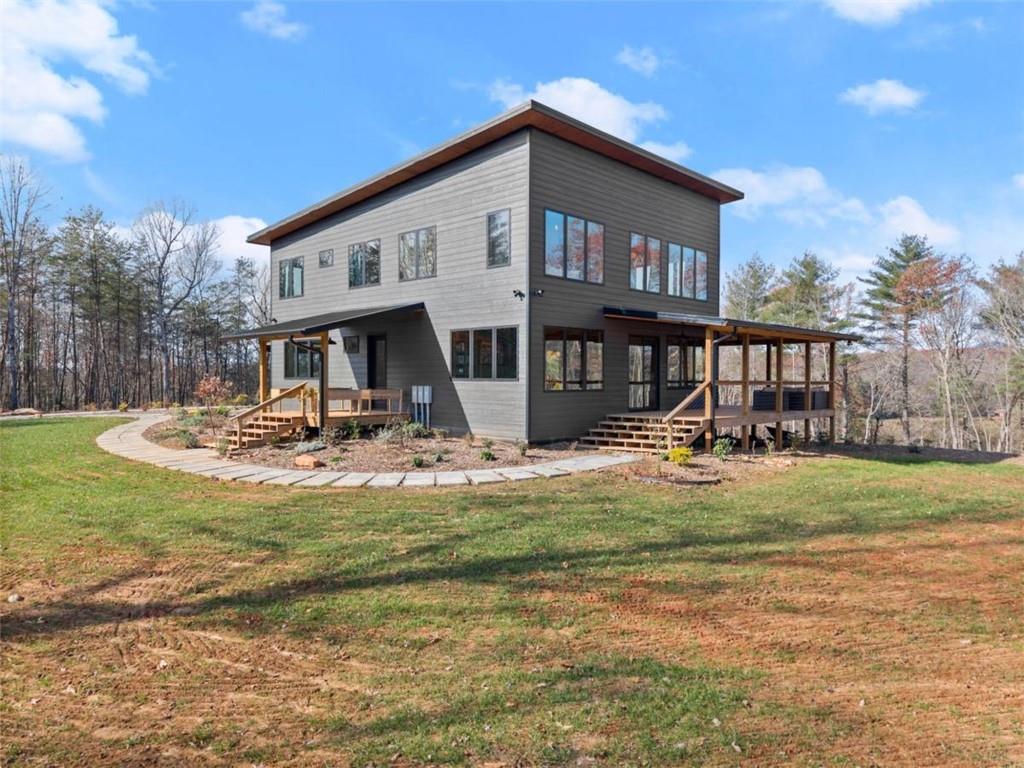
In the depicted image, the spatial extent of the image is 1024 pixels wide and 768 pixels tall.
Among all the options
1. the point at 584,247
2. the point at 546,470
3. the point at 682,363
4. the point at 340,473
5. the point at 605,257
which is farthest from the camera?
the point at 682,363

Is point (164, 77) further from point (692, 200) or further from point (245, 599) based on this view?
point (692, 200)

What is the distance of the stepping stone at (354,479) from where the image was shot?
804 centimetres

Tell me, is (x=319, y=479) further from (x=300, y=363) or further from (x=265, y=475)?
(x=300, y=363)

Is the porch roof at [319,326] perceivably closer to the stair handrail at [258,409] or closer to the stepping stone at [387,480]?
the stair handrail at [258,409]

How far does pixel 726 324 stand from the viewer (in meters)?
11.5

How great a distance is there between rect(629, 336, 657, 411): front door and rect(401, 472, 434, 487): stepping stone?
7221mm

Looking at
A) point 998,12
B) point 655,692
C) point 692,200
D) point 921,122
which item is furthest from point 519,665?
point 921,122

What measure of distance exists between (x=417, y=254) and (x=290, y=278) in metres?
6.36

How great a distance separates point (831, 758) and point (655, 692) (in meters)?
0.79

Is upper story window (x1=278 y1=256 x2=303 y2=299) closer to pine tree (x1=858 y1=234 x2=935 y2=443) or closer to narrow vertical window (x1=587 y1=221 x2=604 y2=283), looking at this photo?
narrow vertical window (x1=587 y1=221 x2=604 y2=283)

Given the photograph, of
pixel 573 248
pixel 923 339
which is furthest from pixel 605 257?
pixel 923 339

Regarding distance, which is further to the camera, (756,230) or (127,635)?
(756,230)

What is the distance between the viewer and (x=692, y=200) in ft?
53.5

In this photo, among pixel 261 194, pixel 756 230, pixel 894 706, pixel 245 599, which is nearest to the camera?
pixel 894 706
